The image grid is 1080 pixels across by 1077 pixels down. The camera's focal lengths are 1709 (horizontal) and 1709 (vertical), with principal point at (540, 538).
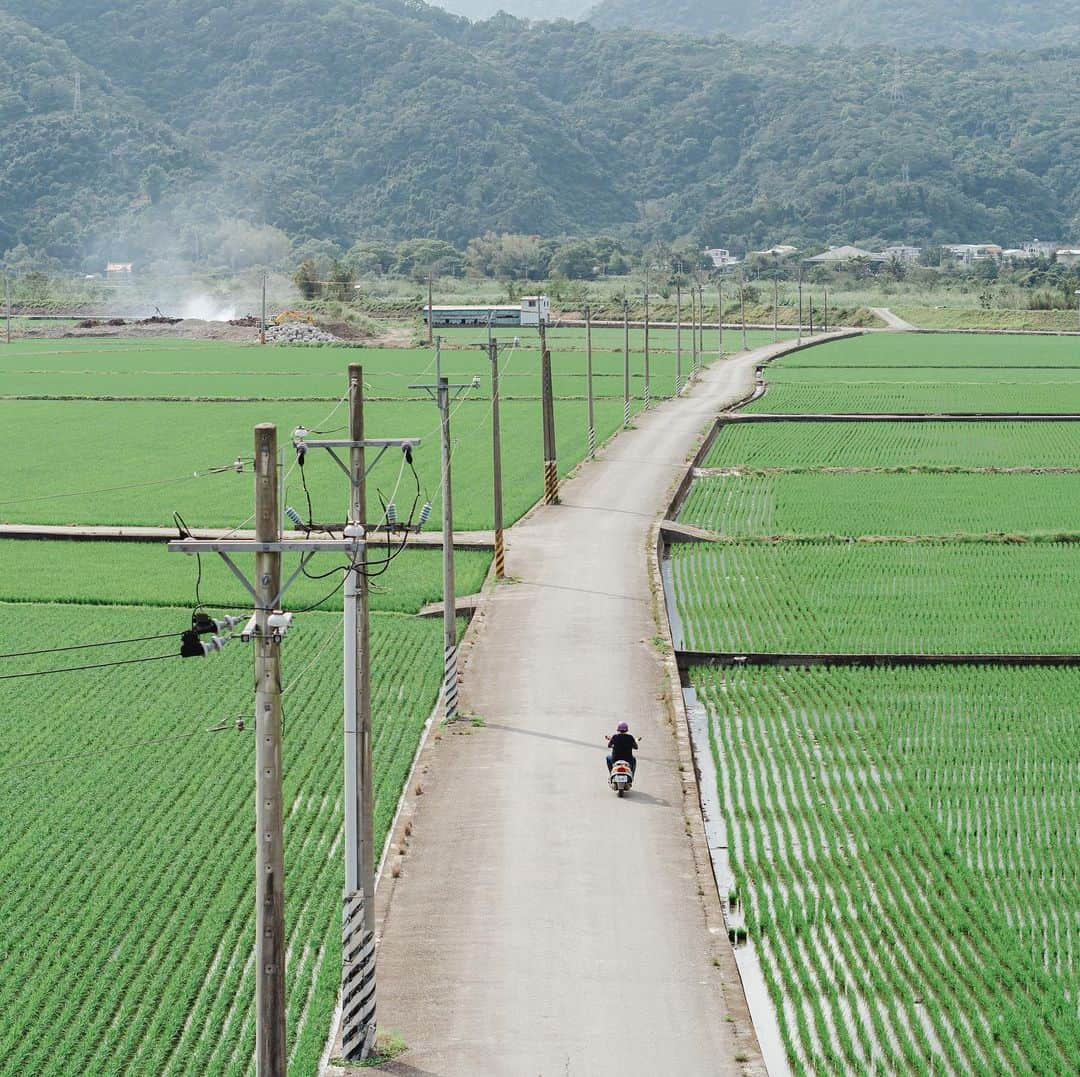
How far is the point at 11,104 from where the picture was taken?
19075 cm

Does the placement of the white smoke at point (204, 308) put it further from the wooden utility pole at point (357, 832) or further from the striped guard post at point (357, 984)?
the striped guard post at point (357, 984)

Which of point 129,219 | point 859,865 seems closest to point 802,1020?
point 859,865

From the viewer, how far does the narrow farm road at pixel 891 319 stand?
370ft

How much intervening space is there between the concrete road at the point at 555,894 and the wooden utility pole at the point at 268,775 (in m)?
1.55

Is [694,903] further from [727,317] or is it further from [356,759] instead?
[727,317]

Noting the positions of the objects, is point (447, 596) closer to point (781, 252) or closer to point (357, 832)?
point (357, 832)

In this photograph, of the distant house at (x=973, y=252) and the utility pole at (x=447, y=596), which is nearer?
the utility pole at (x=447, y=596)

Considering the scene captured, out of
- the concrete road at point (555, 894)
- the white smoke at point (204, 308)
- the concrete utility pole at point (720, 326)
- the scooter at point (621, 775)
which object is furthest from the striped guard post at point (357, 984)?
the white smoke at point (204, 308)

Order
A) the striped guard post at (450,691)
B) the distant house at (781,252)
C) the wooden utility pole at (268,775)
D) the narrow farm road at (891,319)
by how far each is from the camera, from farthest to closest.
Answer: the distant house at (781,252) < the narrow farm road at (891,319) < the striped guard post at (450,691) < the wooden utility pole at (268,775)

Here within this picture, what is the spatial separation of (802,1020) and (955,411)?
45.0 m

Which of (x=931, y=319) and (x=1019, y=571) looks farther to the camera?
(x=931, y=319)

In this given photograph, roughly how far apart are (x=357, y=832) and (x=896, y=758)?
8257 millimetres

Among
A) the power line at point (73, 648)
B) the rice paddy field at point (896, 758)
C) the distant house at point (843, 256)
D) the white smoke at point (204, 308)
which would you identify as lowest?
the rice paddy field at point (896, 758)

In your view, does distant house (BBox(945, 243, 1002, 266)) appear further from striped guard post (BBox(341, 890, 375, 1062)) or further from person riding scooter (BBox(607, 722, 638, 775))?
striped guard post (BBox(341, 890, 375, 1062))
